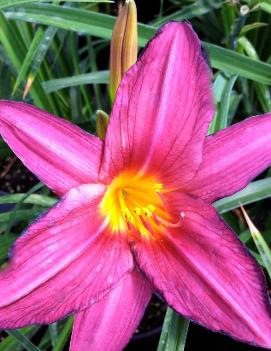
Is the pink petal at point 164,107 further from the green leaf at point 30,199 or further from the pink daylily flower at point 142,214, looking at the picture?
the green leaf at point 30,199

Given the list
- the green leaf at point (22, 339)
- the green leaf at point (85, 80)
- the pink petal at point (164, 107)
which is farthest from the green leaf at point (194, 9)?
the green leaf at point (22, 339)

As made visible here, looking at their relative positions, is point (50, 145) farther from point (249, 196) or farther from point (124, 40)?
point (249, 196)

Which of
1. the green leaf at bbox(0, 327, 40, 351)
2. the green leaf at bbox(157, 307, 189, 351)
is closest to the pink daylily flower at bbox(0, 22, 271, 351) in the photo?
the green leaf at bbox(157, 307, 189, 351)

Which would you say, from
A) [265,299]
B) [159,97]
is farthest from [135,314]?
[159,97]

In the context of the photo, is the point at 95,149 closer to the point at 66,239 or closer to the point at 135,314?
the point at 66,239

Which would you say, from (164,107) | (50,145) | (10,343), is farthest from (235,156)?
(10,343)
